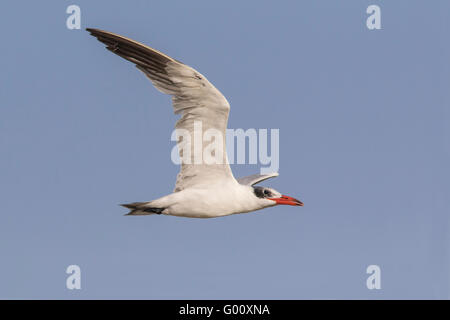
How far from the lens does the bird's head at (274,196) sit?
860 inches

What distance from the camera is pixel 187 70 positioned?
793 inches

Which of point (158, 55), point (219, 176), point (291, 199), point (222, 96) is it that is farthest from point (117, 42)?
point (291, 199)

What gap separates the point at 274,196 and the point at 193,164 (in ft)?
7.85

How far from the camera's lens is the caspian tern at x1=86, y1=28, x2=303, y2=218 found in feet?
66.6

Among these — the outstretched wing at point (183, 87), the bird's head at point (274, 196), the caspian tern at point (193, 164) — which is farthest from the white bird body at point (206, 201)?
the outstretched wing at point (183, 87)

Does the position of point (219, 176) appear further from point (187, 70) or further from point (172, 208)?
point (187, 70)

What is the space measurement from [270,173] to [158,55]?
633 centimetres

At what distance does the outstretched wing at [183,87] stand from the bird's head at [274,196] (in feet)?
4.87

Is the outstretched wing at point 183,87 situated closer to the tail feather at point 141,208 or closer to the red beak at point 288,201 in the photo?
the tail feather at point 141,208

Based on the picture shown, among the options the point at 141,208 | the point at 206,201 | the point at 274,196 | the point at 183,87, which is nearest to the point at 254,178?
the point at 274,196

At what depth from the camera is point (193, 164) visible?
2128 centimetres

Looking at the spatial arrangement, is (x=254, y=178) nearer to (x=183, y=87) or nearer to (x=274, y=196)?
(x=274, y=196)

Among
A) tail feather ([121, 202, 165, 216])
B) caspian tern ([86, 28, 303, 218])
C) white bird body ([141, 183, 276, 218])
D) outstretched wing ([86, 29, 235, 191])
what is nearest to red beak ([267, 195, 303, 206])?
caspian tern ([86, 28, 303, 218])

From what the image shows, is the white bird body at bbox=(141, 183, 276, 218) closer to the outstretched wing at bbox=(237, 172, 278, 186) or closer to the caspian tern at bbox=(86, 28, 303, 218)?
the caspian tern at bbox=(86, 28, 303, 218)
